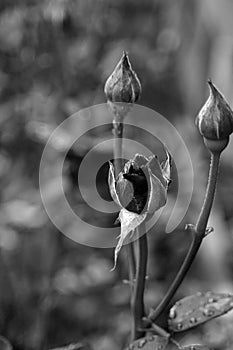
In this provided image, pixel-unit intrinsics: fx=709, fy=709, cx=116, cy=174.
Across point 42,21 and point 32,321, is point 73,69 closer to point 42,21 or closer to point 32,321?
point 42,21

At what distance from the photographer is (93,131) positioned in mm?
1173

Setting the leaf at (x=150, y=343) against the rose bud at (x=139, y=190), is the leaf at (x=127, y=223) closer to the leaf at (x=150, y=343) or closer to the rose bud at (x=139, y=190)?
the rose bud at (x=139, y=190)

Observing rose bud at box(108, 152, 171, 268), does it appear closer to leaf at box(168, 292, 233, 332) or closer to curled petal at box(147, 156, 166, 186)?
curled petal at box(147, 156, 166, 186)

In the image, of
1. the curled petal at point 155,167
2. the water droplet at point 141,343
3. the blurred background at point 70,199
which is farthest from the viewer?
the blurred background at point 70,199

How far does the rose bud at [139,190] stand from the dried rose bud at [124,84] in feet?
0.37

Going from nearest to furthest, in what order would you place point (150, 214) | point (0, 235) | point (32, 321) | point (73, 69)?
point (150, 214) → point (32, 321) → point (0, 235) → point (73, 69)

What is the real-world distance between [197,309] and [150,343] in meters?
0.07

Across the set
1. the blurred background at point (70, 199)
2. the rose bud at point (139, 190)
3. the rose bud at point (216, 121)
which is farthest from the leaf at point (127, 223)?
the blurred background at point (70, 199)

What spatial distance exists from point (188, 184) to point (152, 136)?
0.50 ft

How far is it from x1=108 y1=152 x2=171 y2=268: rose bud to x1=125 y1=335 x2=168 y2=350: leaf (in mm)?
128

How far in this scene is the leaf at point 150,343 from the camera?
0.63 meters

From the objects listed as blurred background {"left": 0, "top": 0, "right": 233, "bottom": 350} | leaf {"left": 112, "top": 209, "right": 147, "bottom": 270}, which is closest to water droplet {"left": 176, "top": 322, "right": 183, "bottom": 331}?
leaf {"left": 112, "top": 209, "right": 147, "bottom": 270}

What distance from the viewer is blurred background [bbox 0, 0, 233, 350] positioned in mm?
1108

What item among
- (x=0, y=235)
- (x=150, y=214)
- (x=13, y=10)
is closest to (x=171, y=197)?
(x=0, y=235)
